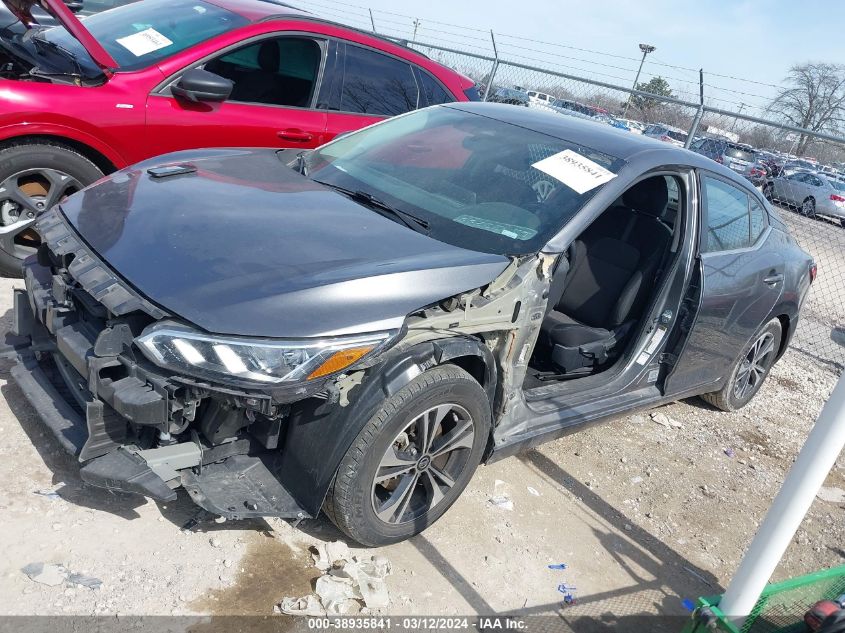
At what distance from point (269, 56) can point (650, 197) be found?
2.73 meters

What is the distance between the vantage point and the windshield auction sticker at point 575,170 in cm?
337

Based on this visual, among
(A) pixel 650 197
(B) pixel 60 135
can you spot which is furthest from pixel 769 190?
(B) pixel 60 135

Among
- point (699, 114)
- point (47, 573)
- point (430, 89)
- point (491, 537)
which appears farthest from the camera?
point (699, 114)

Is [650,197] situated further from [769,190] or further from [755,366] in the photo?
[769,190]

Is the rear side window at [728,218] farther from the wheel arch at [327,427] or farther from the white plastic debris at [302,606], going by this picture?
the white plastic debris at [302,606]

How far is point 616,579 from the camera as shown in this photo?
10.7 feet

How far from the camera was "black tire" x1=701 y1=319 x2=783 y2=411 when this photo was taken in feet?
15.6

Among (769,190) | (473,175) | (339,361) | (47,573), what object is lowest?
(47,573)

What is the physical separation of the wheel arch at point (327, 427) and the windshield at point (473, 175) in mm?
713

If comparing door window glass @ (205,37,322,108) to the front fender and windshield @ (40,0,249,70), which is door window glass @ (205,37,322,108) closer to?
windshield @ (40,0,249,70)

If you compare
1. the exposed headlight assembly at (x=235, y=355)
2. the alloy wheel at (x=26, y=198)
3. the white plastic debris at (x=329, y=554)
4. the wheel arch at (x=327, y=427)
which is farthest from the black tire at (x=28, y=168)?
the white plastic debris at (x=329, y=554)

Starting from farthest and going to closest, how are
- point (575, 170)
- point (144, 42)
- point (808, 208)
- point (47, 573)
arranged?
point (808, 208) → point (144, 42) → point (575, 170) → point (47, 573)

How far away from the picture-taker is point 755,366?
201 inches

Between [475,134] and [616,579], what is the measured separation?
2287 mm
